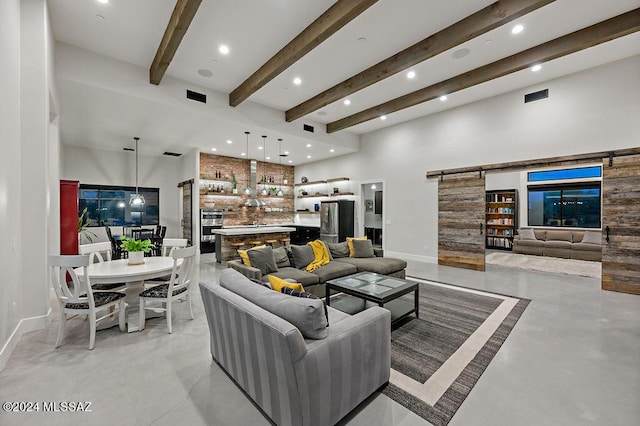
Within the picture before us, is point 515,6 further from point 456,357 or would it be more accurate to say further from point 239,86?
point 239,86

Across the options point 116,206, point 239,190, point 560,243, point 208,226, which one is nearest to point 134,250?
point 208,226

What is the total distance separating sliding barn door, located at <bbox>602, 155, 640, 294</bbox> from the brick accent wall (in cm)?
916

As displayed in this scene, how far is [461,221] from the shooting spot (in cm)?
666

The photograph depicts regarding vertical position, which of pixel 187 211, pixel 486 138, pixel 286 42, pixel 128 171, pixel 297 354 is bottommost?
pixel 297 354

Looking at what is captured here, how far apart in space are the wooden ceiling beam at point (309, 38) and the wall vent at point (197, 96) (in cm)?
81

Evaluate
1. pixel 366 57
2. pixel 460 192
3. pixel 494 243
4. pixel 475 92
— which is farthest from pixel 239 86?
pixel 494 243

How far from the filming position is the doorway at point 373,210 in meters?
8.63

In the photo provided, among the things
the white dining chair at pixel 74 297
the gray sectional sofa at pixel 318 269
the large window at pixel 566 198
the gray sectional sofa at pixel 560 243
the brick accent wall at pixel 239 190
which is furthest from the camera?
the brick accent wall at pixel 239 190

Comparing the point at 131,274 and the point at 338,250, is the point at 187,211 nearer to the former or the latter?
the point at 338,250

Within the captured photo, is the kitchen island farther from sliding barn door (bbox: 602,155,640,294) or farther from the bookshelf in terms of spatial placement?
the bookshelf

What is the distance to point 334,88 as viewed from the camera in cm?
573

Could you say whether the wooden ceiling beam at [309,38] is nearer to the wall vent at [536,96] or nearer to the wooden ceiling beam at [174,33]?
the wooden ceiling beam at [174,33]

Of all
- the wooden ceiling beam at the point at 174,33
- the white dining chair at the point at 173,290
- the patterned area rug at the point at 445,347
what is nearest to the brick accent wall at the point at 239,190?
the wooden ceiling beam at the point at 174,33

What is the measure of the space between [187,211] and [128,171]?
2.52 metres
